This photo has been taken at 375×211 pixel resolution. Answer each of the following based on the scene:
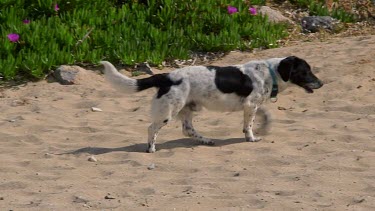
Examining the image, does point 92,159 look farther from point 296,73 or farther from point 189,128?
point 296,73

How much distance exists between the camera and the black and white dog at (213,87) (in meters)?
7.48

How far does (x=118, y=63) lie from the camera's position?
10.6m

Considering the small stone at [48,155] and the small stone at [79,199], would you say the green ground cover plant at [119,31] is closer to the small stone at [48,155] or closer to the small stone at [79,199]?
the small stone at [48,155]

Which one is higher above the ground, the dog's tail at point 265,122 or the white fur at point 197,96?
the white fur at point 197,96

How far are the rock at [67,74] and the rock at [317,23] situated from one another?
3704 mm

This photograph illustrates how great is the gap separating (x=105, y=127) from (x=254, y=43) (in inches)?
134

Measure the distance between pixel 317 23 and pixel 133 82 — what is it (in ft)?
17.5

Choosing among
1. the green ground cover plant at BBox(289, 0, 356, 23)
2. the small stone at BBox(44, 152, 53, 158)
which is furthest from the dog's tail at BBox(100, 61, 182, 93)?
the green ground cover plant at BBox(289, 0, 356, 23)

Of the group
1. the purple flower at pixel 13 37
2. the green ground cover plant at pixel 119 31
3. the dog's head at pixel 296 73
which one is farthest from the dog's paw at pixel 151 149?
the purple flower at pixel 13 37

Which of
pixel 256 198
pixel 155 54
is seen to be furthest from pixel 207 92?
pixel 155 54

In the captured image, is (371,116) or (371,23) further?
(371,23)

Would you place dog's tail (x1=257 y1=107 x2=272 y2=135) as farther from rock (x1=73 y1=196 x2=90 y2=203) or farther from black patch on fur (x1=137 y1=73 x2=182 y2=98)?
rock (x1=73 y1=196 x2=90 y2=203)

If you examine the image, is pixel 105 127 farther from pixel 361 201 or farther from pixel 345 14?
pixel 345 14

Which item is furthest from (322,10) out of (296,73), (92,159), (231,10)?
(92,159)
